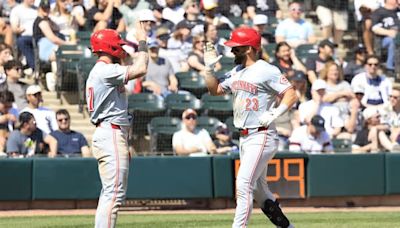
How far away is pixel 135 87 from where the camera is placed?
15.4m

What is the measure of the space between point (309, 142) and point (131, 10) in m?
4.37

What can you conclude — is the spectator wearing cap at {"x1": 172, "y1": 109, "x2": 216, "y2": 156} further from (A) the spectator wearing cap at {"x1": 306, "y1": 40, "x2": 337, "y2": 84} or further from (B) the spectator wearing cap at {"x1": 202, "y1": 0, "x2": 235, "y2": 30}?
(B) the spectator wearing cap at {"x1": 202, "y1": 0, "x2": 235, "y2": 30}

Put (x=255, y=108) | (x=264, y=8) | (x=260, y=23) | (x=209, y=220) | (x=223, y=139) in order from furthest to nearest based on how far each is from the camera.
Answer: (x=264, y=8)
(x=260, y=23)
(x=223, y=139)
(x=209, y=220)
(x=255, y=108)

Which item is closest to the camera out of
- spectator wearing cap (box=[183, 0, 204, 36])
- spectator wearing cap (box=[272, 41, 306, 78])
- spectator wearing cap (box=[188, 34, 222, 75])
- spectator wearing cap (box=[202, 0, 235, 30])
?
spectator wearing cap (box=[272, 41, 306, 78])

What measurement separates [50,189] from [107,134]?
200 inches

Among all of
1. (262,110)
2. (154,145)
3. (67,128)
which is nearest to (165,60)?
(154,145)

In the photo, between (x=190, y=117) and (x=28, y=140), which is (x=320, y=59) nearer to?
(x=190, y=117)

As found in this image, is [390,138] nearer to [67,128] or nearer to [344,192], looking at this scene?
[344,192]

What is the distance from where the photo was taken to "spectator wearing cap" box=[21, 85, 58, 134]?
1380 centimetres

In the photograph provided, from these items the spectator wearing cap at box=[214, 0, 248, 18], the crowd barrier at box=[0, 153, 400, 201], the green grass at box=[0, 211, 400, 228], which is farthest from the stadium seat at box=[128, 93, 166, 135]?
the spectator wearing cap at box=[214, 0, 248, 18]

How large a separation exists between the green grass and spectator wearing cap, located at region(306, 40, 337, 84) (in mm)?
3703

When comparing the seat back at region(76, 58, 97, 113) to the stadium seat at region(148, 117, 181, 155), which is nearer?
the stadium seat at region(148, 117, 181, 155)

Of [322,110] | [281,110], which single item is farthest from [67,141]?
[281,110]

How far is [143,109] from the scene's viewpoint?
14.9 m
